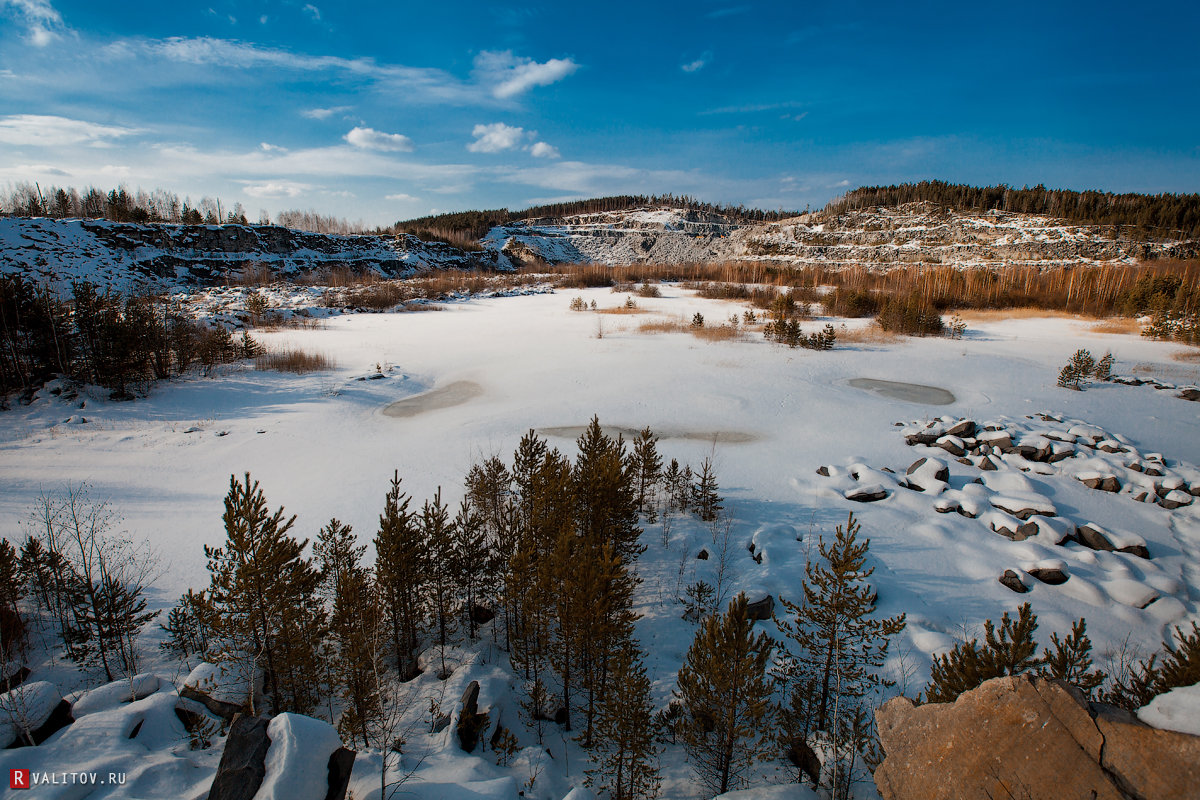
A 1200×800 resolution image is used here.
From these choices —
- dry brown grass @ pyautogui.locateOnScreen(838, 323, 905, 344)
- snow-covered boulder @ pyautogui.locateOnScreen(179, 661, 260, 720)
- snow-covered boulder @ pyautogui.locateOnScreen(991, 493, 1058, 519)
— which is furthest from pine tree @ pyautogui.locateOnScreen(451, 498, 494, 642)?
dry brown grass @ pyautogui.locateOnScreen(838, 323, 905, 344)

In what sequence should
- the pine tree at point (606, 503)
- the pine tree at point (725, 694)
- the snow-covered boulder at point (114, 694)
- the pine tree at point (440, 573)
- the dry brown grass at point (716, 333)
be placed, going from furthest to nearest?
the dry brown grass at point (716, 333)
the pine tree at point (606, 503)
the pine tree at point (440, 573)
the snow-covered boulder at point (114, 694)
the pine tree at point (725, 694)

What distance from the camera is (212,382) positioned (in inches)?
469

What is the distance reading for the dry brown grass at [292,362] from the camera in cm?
1341

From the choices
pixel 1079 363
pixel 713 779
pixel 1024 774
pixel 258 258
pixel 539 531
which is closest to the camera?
pixel 1024 774

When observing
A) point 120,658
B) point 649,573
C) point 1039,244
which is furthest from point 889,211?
point 120,658

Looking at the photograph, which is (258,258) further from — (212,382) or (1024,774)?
(1024,774)

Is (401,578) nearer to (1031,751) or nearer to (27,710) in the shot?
(27,710)

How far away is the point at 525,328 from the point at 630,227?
2784 inches

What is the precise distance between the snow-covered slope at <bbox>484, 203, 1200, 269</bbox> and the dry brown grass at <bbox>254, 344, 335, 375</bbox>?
4654 cm

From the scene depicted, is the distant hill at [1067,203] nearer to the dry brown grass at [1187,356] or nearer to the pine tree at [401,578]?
the dry brown grass at [1187,356]

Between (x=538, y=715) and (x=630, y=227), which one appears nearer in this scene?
(x=538, y=715)

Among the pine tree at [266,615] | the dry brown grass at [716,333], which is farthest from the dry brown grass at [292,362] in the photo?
the dry brown grass at [716,333]

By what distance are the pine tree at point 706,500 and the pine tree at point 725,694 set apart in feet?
10.4

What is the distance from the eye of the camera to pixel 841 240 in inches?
2142
